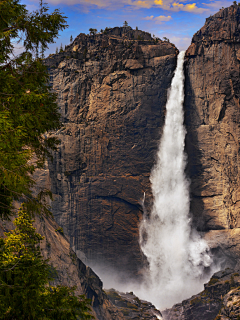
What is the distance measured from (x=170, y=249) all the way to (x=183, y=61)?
2602 centimetres

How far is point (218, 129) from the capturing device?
133ft

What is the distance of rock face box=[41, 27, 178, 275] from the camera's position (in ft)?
139

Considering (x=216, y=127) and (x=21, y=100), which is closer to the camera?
(x=21, y=100)

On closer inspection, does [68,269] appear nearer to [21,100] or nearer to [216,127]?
[21,100]

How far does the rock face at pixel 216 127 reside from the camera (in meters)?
38.8

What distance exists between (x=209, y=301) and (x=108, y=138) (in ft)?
77.6

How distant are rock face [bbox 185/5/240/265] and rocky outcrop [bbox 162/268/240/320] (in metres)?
5.23

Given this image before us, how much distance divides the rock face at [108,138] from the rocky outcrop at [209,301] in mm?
10330

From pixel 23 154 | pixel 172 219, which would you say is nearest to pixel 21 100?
pixel 23 154

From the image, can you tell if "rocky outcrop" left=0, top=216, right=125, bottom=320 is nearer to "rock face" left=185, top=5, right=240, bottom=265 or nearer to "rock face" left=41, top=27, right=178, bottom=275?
"rock face" left=41, top=27, right=178, bottom=275

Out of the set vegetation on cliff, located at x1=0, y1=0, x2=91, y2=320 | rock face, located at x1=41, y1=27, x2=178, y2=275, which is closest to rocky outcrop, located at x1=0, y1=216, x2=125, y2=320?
vegetation on cliff, located at x1=0, y1=0, x2=91, y2=320

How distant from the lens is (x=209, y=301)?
108 feet

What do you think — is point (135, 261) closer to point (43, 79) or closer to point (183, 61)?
point (183, 61)

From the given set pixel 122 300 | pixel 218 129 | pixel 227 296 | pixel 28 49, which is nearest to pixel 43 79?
pixel 28 49
